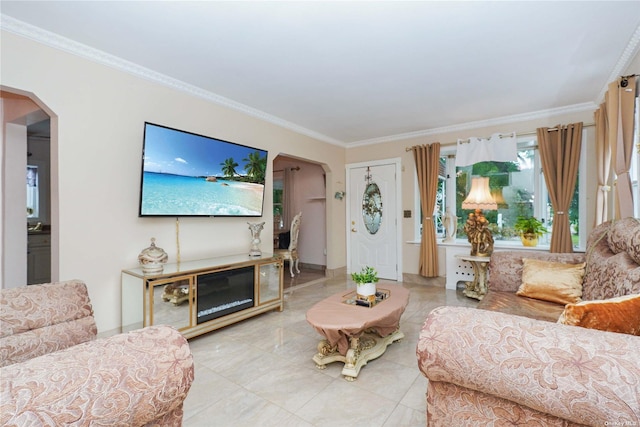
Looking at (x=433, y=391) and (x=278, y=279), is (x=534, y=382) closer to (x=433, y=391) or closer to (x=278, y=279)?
(x=433, y=391)

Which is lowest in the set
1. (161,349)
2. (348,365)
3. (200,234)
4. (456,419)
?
(348,365)

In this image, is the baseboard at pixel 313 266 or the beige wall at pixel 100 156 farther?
the baseboard at pixel 313 266

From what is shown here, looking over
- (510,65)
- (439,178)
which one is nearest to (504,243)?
(439,178)

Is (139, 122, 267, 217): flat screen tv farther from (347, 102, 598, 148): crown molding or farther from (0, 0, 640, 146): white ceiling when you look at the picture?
(347, 102, 598, 148): crown molding

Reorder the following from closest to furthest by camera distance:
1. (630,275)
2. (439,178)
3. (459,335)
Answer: (459,335) < (630,275) < (439,178)

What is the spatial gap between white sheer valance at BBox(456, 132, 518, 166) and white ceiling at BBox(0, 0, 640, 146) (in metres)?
0.58

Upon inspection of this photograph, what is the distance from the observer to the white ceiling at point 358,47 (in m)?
1.98

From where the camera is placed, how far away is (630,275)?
1.55 metres

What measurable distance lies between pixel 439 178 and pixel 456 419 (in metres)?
4.19

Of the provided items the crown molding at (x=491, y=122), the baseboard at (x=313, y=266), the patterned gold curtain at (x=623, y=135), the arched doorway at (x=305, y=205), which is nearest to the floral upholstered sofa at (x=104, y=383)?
the patterned gold curtain at (x=623, y=135)

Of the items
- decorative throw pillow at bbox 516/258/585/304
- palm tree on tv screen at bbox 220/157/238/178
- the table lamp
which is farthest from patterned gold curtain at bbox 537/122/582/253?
palm tree on tv screen at bbox 220/157/238/178

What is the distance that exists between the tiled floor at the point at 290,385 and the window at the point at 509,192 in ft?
7.88

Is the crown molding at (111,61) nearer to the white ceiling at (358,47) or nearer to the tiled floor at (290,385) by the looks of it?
the white ceiling at (358,47)

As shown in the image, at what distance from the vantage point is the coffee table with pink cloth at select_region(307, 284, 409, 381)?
2051 mm
